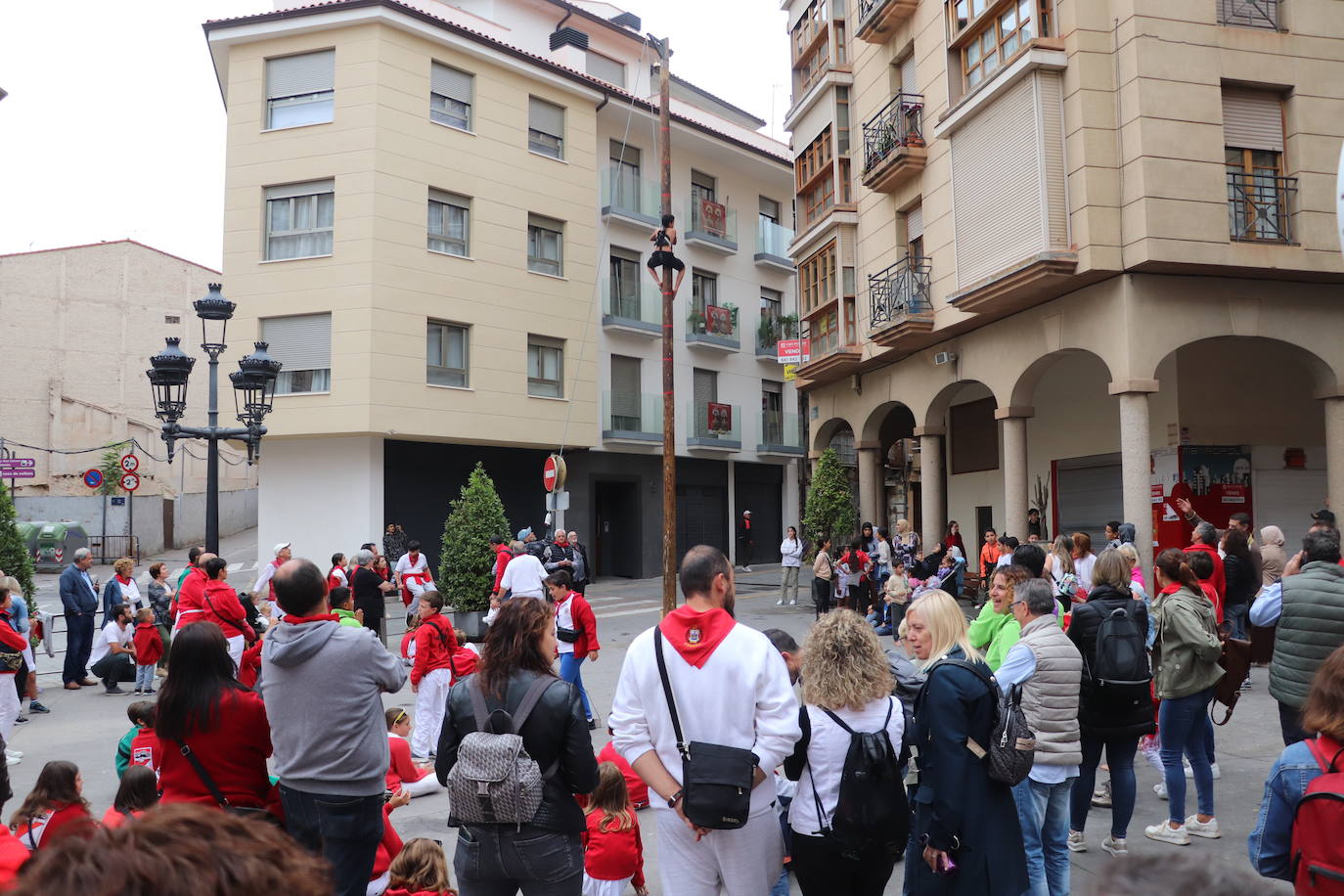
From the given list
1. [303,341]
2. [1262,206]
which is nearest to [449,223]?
[303,341]

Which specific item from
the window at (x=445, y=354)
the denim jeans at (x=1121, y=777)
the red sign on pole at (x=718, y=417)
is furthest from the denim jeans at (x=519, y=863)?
the red sign on pole at (x=718, y=417)

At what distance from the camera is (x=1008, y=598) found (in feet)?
20.1

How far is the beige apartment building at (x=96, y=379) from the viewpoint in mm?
38844

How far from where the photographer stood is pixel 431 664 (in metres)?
8.82

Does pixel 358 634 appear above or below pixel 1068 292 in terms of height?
below

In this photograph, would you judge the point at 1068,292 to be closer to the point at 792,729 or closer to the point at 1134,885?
the point at 792,729

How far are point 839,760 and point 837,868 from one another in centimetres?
44

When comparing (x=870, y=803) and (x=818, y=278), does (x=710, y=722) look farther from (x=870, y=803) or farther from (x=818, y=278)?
(x=818, y=278)

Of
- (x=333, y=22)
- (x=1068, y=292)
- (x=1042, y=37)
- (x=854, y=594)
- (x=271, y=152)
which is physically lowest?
(x=854, y=594)

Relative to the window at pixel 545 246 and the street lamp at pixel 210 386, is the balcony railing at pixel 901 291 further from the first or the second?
the street lamp at pixel 210 386

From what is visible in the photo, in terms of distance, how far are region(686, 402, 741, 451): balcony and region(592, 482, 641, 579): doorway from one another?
256cm

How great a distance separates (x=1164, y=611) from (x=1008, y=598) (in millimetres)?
1176

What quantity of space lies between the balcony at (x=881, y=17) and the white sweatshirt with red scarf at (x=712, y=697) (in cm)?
1802

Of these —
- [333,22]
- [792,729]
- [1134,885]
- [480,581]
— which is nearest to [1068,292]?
[480,581]
